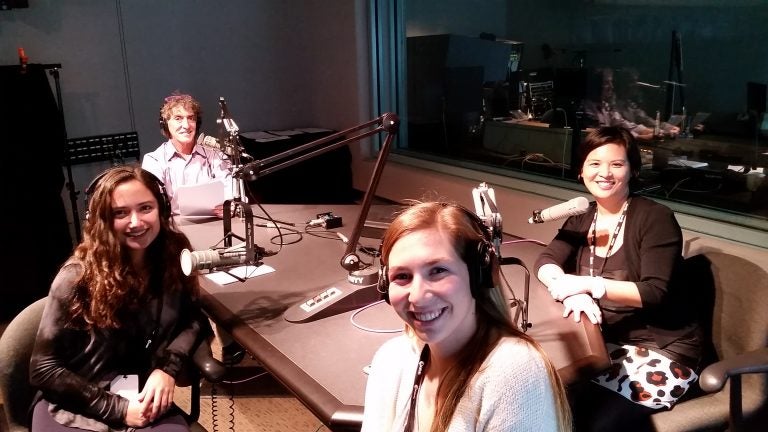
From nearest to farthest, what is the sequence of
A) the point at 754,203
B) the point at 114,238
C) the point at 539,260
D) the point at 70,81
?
the point at 114,238, the point at 539,260, the point at 754,203, the point at 70,81

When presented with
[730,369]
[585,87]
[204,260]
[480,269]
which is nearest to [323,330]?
[204,260]

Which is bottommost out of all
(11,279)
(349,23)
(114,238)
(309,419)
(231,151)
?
(309,419)

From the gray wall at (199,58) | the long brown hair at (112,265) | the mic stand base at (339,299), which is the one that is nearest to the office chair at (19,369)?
the long brown hair at (112,265)

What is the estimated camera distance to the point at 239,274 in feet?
6.80

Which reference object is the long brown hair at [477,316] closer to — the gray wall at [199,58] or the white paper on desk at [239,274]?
the white paper on desk at [239,274]

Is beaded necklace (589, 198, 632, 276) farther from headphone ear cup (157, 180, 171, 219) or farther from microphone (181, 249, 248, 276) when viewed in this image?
headphone ear cup (157, 180, 171, 219)

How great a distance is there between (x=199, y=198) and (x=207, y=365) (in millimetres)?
1201

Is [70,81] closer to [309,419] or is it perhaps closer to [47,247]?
[47,247]

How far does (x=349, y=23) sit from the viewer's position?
452 cm

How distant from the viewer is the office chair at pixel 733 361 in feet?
4.76

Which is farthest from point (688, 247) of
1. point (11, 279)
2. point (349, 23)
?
point (11, 279)

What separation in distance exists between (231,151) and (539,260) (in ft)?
3.44

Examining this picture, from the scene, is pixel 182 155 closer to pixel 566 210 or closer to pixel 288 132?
pixel 288 132

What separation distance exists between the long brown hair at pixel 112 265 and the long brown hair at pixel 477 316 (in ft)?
2.84
